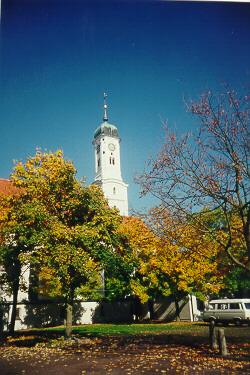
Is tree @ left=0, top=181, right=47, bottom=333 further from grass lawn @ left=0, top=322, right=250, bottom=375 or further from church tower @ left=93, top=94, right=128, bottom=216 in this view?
church tower @ left=93, top=94, right=128, bottom=216

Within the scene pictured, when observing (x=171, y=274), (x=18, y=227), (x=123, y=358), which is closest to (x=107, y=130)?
(x=171, y=274)

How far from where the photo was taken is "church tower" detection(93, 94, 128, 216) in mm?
51531

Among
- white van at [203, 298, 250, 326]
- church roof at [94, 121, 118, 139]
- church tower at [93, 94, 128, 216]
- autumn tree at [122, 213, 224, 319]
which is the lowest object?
white van at [203, 298, 250, 326]

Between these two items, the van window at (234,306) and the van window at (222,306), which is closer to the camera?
the van window at (234,306)

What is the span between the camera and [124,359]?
10.0 metres

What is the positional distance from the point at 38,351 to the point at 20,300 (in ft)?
41.8

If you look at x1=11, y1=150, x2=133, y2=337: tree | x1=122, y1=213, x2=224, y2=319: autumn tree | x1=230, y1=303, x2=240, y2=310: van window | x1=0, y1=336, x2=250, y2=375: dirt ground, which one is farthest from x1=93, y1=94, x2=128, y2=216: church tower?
x1=0, y1=336, x2=250, y2=375: dirt ground

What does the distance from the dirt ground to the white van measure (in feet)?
28.7

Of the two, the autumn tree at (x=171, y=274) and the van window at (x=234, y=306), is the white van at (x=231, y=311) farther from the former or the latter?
the autumn tree at (x=171, y=274)

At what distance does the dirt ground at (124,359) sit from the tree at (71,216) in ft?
8.37

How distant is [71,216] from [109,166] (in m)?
40.6

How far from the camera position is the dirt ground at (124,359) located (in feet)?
27.7

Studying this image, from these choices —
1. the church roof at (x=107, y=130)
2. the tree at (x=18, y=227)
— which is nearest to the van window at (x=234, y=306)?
the tree at (x=18, y=227)

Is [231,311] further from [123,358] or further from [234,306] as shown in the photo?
[123,358]
